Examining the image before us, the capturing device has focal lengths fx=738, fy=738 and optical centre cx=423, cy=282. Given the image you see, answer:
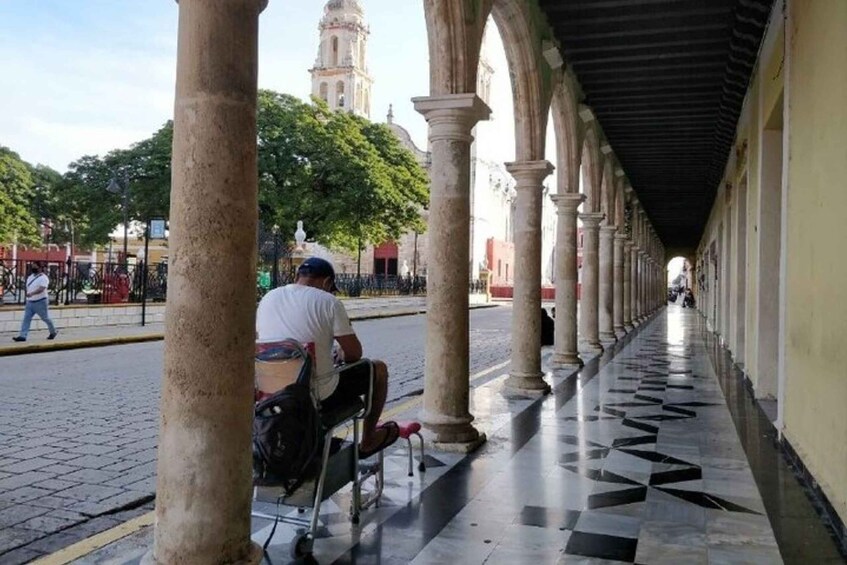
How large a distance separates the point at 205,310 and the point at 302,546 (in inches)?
46.7

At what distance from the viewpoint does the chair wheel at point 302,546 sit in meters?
3.24

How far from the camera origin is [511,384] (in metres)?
8.12

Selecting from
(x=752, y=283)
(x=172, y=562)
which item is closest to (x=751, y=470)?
(x=172, y=562)

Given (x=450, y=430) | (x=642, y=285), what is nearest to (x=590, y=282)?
(x=450, y=430)

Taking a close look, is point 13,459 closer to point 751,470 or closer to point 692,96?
point 751,470

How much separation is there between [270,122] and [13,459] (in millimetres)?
26690

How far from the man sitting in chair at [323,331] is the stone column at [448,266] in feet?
5.22

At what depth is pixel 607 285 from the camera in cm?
1555

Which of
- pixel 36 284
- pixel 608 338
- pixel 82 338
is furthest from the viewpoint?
pixel 608 338

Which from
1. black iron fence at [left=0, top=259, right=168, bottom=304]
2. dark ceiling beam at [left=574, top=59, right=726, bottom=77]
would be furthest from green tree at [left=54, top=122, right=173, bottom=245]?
dark ceiling beam at [left=574, top=59, right=726, bottom=77]

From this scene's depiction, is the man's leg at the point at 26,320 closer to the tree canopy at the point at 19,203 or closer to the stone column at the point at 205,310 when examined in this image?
the stone column at the point at 205,310

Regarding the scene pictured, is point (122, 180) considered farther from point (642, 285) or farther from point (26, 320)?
point (642, 285)

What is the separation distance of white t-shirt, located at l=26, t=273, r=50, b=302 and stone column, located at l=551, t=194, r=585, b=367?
8.92 metres

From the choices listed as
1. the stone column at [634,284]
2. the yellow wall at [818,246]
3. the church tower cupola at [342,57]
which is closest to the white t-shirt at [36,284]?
the yellow wall at [818,246]
